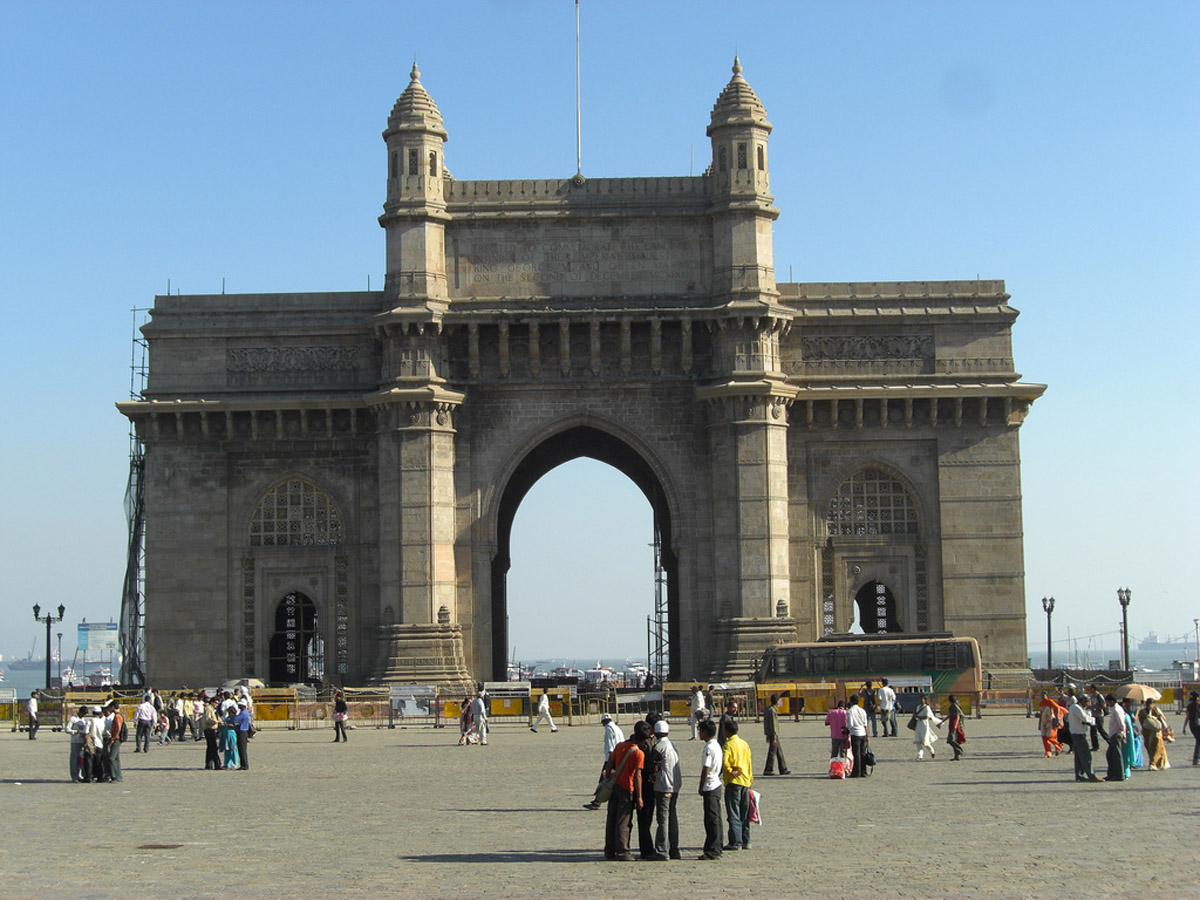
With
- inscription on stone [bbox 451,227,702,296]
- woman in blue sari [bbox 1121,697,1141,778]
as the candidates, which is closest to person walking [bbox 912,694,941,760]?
woman in blue sari [bbox 1121,697,1141,778]

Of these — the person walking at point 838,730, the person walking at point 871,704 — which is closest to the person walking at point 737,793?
the person walking at point 838,730

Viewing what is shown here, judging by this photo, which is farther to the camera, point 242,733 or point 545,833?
point 242,733

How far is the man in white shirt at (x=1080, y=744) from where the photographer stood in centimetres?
2830

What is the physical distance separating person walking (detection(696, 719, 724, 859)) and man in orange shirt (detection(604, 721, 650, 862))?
75 centimetres

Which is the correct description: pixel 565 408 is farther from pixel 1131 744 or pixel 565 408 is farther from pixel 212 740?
pixel 1131 744

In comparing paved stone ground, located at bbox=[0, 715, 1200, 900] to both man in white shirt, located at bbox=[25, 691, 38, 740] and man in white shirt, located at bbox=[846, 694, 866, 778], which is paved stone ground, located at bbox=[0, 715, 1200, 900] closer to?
man in white shirt, located at bbox=[846, 694, 866, 778]

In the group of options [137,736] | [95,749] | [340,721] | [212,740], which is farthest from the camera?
[340,721]

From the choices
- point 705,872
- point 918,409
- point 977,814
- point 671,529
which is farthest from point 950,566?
point 705,872

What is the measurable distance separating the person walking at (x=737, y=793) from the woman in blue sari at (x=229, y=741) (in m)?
15.6

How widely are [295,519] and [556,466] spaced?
36.1 feet

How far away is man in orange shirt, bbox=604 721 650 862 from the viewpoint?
65.0ft

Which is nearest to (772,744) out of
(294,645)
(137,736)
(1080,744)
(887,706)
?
(1080,744)

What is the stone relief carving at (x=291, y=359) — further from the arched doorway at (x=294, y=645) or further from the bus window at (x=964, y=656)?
the bus window at (x=964, y=656)

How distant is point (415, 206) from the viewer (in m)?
52.8
